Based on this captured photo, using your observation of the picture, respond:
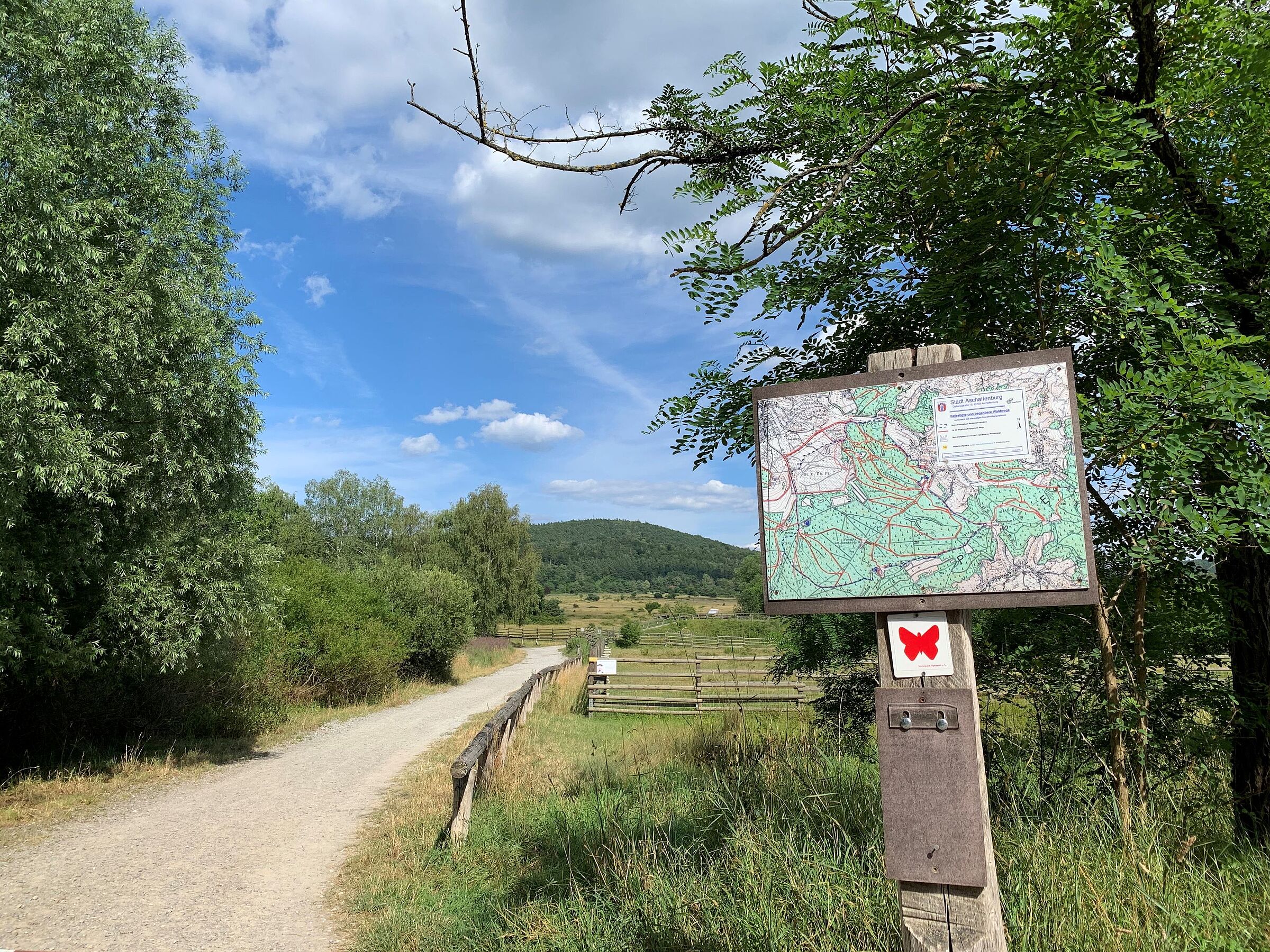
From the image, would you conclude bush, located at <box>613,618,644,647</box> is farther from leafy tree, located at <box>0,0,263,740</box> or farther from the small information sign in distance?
the small information sign in distance

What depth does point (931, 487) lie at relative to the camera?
242 cm

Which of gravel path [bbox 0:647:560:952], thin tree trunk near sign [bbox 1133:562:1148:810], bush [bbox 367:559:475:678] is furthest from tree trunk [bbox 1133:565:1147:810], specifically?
bush [bbox 367:559:475:678]

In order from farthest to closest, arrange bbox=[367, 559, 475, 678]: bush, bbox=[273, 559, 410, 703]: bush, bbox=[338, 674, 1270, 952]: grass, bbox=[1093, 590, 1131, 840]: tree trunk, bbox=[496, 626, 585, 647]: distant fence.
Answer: bbox=[496, 626, 585, 647]: distant fence
bbox=[367, 559, 475, 678]: bush
bbox=[273, 559, 410, 703]: bush
bbox=[1093, 590, 1131, 840]: tree trunk
bbox=[338, 674, 1270, 952]: grass

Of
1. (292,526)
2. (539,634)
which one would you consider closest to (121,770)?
(292,526)

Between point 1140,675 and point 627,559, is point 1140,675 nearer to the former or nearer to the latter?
point 1140,675

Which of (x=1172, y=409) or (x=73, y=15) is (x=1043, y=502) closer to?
(x=1172, y=409)

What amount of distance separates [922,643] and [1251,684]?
274 centimetres

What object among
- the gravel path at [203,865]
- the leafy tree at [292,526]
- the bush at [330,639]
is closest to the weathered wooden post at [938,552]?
the gravel path at [203,865]

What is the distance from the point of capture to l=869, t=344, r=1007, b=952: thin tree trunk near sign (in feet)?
7.24

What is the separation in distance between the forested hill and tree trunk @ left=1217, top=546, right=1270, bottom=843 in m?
83.9

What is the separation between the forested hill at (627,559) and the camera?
105m

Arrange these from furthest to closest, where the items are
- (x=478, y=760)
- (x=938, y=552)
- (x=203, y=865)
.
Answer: (x=478, y=760), (x=203, y=865), (x=938, y=552)

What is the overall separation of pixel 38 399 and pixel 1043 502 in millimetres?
8776

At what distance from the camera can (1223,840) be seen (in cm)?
352
